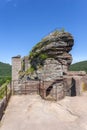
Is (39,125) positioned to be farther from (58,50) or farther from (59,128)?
(58,50)

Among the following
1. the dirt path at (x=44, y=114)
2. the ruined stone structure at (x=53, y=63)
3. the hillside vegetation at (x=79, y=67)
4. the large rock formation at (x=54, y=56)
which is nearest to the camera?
the dirt path at (x=44, y=114)

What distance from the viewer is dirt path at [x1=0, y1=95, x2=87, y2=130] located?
29.3ft

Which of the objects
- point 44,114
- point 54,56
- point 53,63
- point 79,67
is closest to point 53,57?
point 54,56

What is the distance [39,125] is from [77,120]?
210 cm

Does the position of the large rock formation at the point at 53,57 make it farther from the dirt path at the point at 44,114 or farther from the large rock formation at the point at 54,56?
the dirt path at the point at 44,114

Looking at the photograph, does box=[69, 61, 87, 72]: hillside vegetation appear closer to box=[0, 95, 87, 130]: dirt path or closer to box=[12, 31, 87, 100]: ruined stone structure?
box=[12, 31, 87, 100]: ruined stone structure

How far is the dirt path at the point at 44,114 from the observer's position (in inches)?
351

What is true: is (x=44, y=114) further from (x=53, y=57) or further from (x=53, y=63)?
(x=53, y=57)

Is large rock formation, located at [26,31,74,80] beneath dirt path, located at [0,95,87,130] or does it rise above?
above

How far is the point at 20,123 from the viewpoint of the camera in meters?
9.14

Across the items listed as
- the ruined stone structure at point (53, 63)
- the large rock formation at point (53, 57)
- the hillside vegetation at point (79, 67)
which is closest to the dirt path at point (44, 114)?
the ruined stone structure at point (53, 63)

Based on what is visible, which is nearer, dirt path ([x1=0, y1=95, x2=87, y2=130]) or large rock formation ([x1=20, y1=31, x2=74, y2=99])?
dirt path ([x1=0, y1=95, x2=87, y2=130])

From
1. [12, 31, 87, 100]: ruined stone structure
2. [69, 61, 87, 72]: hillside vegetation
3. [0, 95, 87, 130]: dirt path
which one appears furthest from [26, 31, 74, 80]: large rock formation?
[69, 61, 87, 72]: hillside vegetation

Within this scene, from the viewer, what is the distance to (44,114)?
10328mm
